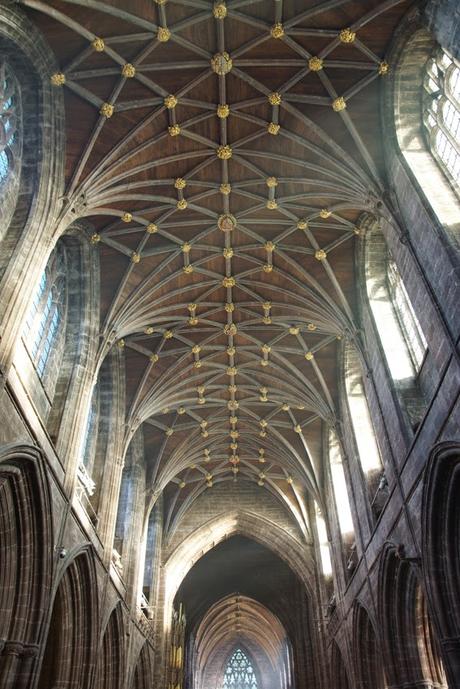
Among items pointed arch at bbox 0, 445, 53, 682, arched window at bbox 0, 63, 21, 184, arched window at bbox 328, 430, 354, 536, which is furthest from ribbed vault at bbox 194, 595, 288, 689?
arched window at bbox 0, 63, 21, 184

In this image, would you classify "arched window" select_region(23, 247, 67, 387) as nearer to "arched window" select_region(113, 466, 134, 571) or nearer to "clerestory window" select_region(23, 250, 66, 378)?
"clerestory window" select_region(23, 250, 66, 378)

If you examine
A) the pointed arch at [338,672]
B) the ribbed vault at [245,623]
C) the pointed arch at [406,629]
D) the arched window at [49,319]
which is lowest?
the pointed arch at [406,629]

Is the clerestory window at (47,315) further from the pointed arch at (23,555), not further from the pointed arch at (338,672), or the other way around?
the pointed arch at (338,672)

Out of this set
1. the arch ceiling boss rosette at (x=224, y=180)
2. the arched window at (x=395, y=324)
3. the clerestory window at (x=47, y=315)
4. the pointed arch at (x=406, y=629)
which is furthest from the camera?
the arched window at (x=395, y=324)

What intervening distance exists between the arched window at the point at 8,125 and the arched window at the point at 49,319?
2980 millimetres

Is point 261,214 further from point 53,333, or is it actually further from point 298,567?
point 298,567

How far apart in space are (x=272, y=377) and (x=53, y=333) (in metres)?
10.1

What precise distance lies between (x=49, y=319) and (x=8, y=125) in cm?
488

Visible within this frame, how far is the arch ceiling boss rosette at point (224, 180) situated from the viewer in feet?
44.6

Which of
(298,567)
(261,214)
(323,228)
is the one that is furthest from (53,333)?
(298,567)

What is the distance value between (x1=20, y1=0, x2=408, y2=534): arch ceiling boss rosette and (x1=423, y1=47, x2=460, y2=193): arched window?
4.40ft

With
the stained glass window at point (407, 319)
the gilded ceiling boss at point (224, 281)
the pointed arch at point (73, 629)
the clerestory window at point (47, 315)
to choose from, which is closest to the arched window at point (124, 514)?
the gilded ceiling boss at point (224, 281)

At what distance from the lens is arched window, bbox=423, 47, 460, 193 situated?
12.6 m

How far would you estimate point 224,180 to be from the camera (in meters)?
17.0
